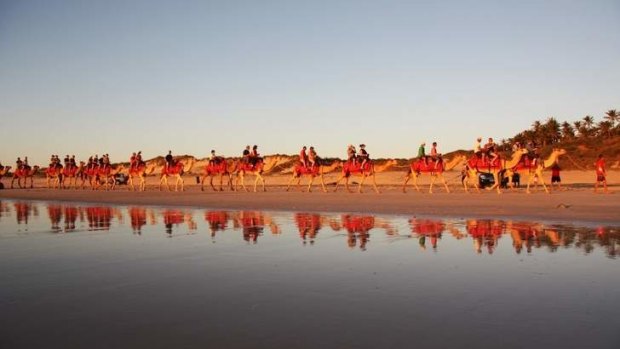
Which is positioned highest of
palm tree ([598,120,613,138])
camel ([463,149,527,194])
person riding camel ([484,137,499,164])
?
palm tree ([598,120,613,138])

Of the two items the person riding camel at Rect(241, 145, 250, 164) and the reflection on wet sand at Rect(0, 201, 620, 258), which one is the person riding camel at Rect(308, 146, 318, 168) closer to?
the person riding camel at Rect(241, 145, 250, 164)

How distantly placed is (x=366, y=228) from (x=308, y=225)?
1.58 m

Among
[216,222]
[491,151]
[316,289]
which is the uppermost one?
[491,151]

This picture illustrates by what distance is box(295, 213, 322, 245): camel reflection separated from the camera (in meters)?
11.3

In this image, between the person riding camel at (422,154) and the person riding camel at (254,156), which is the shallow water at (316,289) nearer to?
the person riding camel at (422,154)

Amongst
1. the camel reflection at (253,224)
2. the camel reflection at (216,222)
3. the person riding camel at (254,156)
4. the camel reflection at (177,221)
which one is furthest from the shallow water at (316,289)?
the person riding camel at (254,156)

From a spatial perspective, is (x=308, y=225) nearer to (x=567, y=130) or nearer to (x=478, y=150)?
(x=478, y=150)

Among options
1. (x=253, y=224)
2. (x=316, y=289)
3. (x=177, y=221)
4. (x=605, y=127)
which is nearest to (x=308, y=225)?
(x=253, y=224)

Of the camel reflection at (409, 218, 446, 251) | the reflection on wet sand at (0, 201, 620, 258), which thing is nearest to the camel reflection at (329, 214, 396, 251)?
the reflection on wet sand at (0, 201, 620, 258)

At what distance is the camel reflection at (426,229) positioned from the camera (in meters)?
10.3

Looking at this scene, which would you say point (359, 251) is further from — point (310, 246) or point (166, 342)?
point (166, 342)

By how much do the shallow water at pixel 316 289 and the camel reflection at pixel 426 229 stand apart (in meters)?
0.08

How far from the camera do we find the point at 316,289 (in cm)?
640

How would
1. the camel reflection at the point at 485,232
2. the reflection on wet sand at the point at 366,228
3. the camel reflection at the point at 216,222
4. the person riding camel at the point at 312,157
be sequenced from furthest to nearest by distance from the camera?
the person riding camel at the point at 312,157, the camel reflection at the point at 216,222, the reflection on wet sand at the point at 366,228, the camel reflection at the point at 485,232
